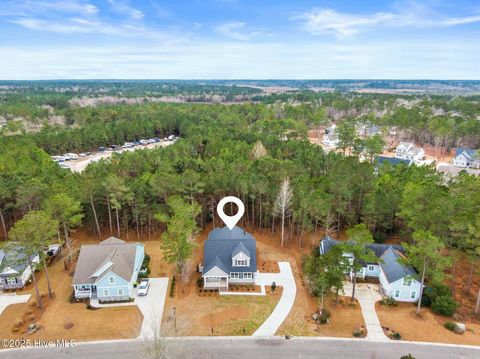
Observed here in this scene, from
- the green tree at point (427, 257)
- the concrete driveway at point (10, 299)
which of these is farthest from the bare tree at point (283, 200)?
the concrete driveway at point (10, 299)

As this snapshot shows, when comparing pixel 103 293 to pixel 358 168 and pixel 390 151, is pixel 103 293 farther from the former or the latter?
pixel 390 151

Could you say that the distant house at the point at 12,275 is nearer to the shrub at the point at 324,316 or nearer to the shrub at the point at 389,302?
the shrub at the point at 324,316

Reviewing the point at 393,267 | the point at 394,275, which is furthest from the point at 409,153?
the point at 394,275

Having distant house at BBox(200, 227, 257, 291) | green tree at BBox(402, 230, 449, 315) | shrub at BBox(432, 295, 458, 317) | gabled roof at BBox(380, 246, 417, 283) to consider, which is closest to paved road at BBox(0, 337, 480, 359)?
shrub at BBox(432, 295, 458, 317)

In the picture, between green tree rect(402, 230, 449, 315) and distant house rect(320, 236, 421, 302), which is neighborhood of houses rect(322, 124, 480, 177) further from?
green tree rect(402, 230, 449, 315)

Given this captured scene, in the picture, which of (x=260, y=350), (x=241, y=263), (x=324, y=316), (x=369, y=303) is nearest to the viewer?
(x=260, y=350)

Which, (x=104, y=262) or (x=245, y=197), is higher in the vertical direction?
(x=245, y=197)

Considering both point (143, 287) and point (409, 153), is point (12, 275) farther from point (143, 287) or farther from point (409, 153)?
point (409, 153)
